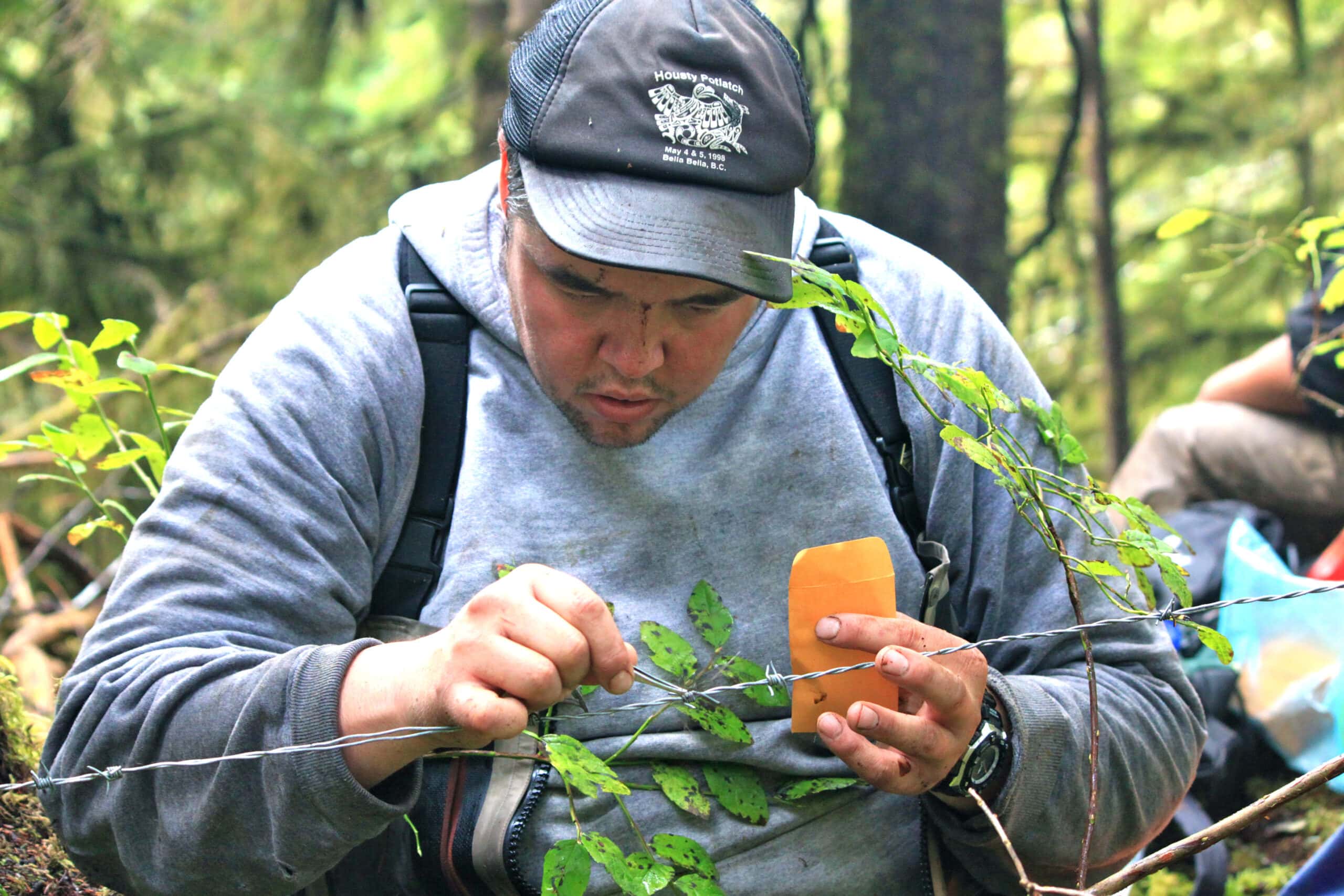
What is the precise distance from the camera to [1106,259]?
5961 millimetres

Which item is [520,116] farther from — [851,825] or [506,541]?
[851,825]

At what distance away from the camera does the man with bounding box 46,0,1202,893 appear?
149 centimetres

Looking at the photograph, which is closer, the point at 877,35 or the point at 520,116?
the point at 520,116

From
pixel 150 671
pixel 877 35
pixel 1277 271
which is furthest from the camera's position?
→ pixel 1277 271

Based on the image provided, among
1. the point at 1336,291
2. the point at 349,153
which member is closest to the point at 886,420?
the point at 1336,291

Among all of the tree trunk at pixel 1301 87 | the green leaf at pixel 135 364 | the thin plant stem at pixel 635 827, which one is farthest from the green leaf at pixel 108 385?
the tree trunk at pixel 1301 87

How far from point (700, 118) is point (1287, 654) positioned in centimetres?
211

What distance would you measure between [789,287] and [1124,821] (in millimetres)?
1034

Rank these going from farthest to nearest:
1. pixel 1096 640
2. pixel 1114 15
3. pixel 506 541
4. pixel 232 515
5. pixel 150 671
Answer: pixel 1114 15
pixel 1096 640
pixel 506 541
pixel 232 515
pixel 150 671

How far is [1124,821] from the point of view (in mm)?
1891

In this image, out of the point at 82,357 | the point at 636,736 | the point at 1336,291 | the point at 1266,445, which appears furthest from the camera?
the point at 1266,445

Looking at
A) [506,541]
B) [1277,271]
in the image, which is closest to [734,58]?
[506,541]

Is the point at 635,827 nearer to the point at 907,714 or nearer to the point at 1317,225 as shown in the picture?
the point at 907,714

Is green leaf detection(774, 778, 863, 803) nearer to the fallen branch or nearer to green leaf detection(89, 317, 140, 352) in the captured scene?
green leaf detection(89, 317, 140, 352)
